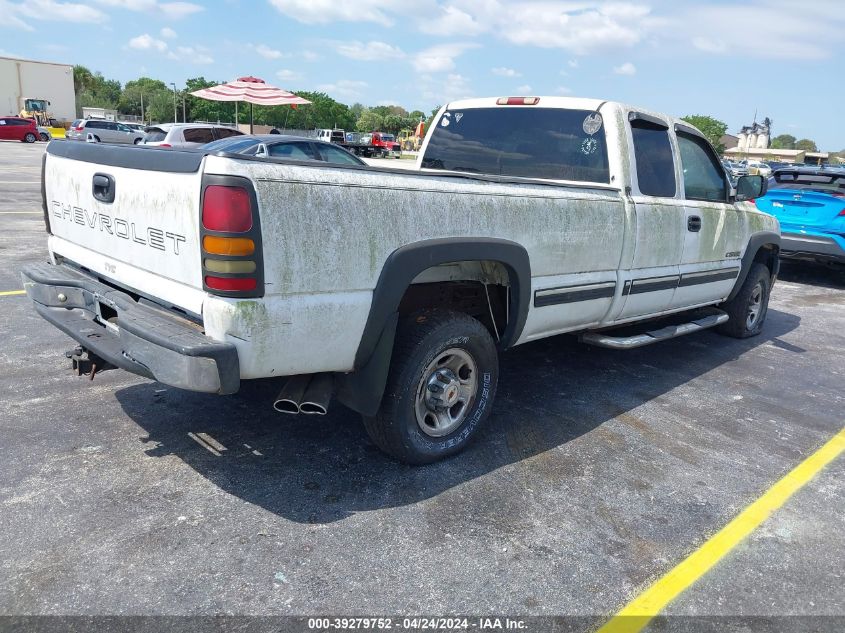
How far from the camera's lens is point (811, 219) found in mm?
9234

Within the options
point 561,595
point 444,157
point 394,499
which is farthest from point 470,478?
point 444,157

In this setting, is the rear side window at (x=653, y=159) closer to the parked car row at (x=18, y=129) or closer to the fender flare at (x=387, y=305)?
the fender flare at (x=387, y=305)

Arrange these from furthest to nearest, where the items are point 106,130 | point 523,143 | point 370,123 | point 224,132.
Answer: point 370,123 < point 106,130 < point 224,132 < point 523,143

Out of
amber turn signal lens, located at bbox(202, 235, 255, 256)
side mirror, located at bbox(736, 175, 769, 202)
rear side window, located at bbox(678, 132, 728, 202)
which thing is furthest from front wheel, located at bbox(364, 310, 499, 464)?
side mirror, located at bbox(736, 175, 769, 202)

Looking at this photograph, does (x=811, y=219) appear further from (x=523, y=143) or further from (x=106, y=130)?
(x=106, y=130)

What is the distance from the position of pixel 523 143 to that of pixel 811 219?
6414 millimetres

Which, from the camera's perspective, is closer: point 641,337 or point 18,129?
point 641,337

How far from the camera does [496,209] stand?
3439 millimetres

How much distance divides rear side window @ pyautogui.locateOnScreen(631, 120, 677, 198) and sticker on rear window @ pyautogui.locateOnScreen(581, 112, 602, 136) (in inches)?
10.4

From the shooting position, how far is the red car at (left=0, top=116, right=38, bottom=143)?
40625 mm

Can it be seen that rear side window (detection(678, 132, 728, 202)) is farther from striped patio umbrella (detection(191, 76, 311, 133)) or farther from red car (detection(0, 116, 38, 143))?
red car (detection(0, 116, 38, 143))

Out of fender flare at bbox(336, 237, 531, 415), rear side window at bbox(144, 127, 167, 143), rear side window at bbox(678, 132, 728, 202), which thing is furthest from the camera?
rear side window at bbox(144, 127, 167, 143)

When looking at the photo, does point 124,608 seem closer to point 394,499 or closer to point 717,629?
point 394,499

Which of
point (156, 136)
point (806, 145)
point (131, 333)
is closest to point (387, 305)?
point (131, 333)
